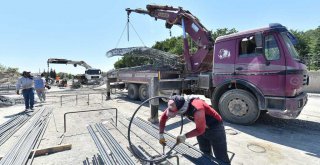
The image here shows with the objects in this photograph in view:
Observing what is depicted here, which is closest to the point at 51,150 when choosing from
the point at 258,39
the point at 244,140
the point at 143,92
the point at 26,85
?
the point at 244,140

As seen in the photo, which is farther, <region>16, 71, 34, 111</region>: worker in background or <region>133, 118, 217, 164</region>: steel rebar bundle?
<region>16, 71, 34, 111</region>: worker in background

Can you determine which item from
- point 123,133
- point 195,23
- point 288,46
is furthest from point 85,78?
point 288,46

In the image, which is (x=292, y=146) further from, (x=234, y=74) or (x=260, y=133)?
(x=234, y=74)

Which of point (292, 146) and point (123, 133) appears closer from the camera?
point (292, 146)

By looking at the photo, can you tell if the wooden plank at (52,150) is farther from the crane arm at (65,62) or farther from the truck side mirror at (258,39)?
the crane arm at (65,62)

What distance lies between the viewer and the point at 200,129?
267cm

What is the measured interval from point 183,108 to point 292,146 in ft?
9.92

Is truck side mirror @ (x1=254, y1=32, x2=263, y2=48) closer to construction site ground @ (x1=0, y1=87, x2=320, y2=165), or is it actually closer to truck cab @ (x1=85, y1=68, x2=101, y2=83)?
construction site ground @ (x1=0, y1=87, x2=320, y2=165)

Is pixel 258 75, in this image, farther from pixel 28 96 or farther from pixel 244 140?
pixel 28 96

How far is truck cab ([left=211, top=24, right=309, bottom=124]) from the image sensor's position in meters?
5.02

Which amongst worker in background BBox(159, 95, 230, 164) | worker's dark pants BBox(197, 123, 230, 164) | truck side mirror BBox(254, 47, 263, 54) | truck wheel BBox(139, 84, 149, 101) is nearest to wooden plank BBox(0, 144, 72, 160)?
worker in background BBox(159, 95, 230, 164)

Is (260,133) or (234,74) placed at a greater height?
(234,74)

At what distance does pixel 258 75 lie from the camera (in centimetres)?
539

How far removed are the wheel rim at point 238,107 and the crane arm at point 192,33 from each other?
2.62 m
